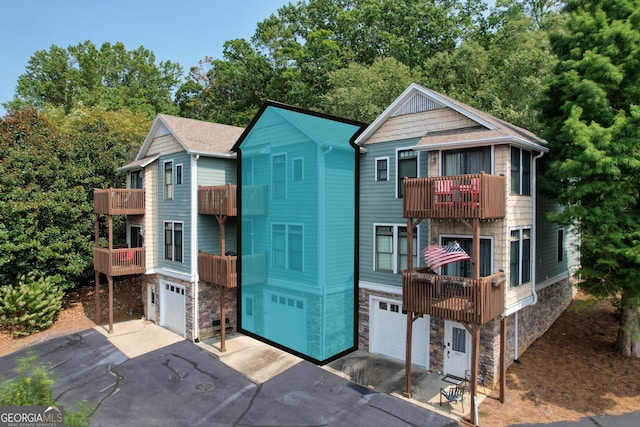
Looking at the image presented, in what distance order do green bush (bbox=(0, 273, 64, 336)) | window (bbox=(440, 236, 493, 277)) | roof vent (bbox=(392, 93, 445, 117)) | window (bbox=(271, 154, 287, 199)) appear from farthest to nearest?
green bush (bbox=(0, 273, 64, 336)), roof vent (bbox=(392, 93, 445, 117)), window (bbox=(440, 236, 493, 277)), window (bbox=(271, 154, 287, 199))

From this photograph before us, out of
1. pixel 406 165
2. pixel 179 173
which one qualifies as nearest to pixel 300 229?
pixel 406 165

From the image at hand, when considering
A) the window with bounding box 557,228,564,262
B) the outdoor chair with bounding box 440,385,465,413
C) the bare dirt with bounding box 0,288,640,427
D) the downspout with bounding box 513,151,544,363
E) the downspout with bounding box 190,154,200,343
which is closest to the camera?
the bare dirt with bounding box 0,288,640,427

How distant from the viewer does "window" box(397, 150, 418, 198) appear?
1315 centimetres

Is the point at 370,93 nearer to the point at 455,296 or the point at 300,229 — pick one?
the point at 300,229

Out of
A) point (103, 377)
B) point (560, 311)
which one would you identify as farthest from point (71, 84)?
point (560, 311)

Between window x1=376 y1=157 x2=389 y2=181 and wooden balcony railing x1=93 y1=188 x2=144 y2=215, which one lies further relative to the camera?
wooden balcony railing x1=93 y1=188 x2=144 y2=215

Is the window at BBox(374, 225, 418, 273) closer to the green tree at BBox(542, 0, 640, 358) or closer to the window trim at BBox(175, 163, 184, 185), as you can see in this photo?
the green tree at BBox(542, 0, 640, 358)

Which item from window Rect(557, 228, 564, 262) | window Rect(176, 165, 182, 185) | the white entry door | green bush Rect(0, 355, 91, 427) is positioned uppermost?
window Rect(176, 165, 182, 185)

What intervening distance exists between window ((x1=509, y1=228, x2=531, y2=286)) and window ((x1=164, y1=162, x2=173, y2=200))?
1446 centimetres

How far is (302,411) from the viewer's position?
426 inches

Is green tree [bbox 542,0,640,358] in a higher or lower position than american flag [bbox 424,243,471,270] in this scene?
higher

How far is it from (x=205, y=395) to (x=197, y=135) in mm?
11241

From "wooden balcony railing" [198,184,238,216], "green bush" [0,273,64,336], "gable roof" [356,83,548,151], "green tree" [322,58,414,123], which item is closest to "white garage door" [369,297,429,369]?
"gable roof" [356,83,548,151]

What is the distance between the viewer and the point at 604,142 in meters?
10.8
